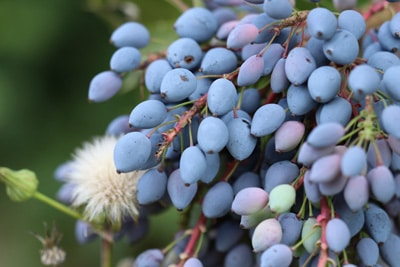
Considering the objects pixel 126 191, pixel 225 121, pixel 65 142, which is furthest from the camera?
pixel 65 142

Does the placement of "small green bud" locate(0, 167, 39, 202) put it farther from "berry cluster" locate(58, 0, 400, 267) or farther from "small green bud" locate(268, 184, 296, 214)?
"small green bud" locate(268, 184, 296, 214)

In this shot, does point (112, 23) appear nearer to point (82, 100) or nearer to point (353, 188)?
point (82, 100)

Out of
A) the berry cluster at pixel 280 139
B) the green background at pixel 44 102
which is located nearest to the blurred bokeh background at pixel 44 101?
the green background at pixel 44 102

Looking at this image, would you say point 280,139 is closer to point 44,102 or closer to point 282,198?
point 282,198

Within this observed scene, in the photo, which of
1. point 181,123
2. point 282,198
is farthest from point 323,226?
point 181,123

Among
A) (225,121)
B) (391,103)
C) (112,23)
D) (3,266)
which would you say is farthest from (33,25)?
(391,103)
